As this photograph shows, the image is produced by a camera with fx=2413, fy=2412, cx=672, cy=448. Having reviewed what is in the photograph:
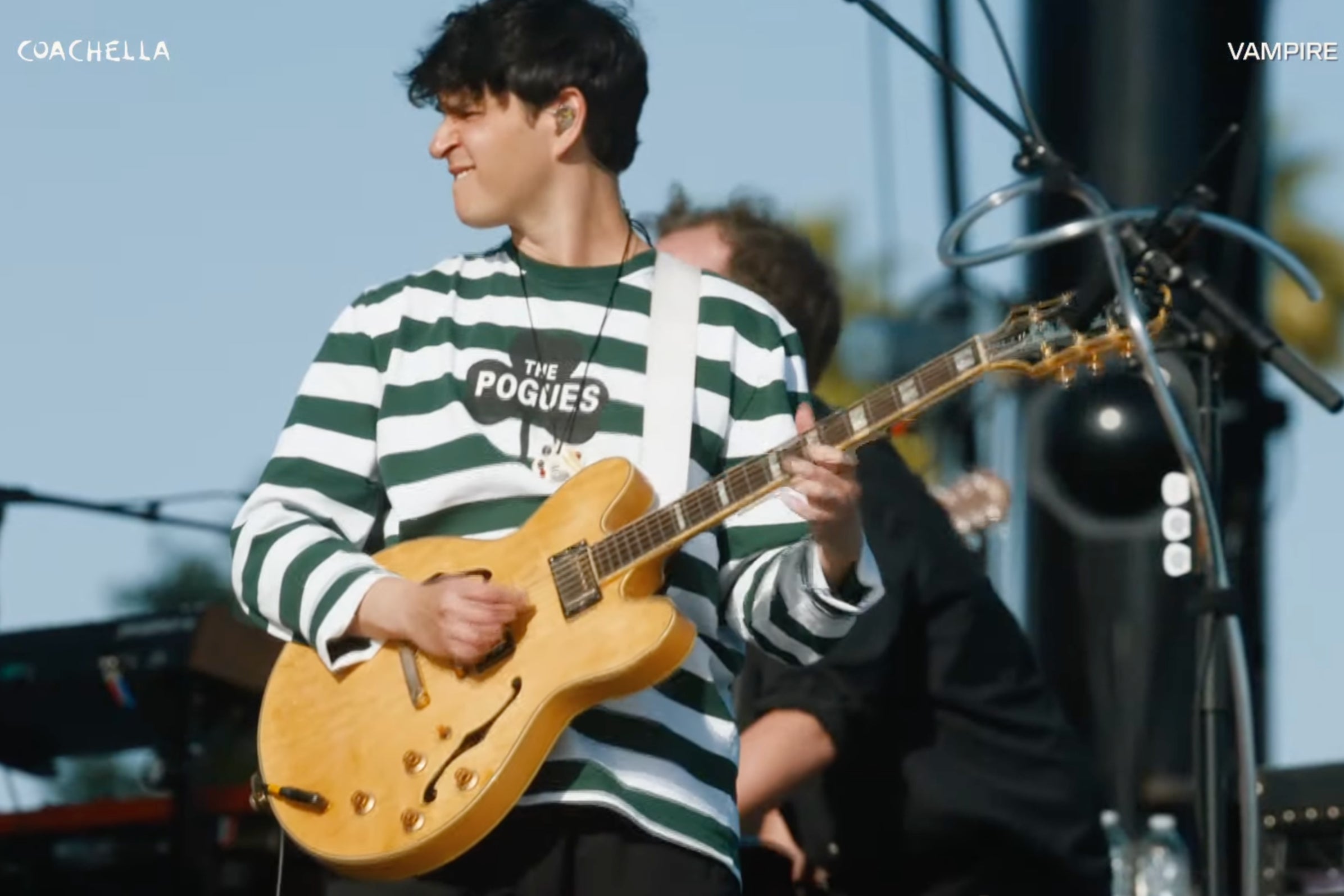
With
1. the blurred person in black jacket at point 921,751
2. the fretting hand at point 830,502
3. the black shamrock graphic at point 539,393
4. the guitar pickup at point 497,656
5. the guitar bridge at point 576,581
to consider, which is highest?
the black shamrock graphic at point 539,393

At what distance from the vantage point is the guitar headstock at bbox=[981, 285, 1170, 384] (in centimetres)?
318

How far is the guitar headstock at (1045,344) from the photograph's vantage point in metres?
3.18

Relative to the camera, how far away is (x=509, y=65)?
11.0ft

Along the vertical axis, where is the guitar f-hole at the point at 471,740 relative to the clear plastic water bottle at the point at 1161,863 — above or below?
above

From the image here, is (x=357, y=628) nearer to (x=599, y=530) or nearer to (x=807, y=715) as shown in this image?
(x=599, y=530)

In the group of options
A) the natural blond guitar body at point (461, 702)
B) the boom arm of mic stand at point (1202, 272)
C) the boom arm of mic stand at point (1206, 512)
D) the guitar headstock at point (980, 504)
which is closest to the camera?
the natural blond guitar body at point (461, 702)

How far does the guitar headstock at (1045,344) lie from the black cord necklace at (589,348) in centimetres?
51

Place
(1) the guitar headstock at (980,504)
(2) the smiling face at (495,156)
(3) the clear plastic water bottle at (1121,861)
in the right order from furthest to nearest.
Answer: (3) the clear plastic water bottle at (1121,861) → (1) the guitar headstock at (980,504) → (2) the smiling face at (495,156)

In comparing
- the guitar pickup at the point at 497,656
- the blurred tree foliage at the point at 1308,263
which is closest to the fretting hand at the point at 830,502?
the guitar pickup at the point at 497,656

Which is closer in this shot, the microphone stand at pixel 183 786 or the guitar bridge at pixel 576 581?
the guitar bridge at pixel 576 581

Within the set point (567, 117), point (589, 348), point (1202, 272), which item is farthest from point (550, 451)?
point (1202, 272)

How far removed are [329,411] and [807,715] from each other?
4.41ft

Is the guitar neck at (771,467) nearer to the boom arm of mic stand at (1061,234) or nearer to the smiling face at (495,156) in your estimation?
the smiling face at (495,156)

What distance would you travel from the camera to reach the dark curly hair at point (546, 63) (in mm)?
3346
